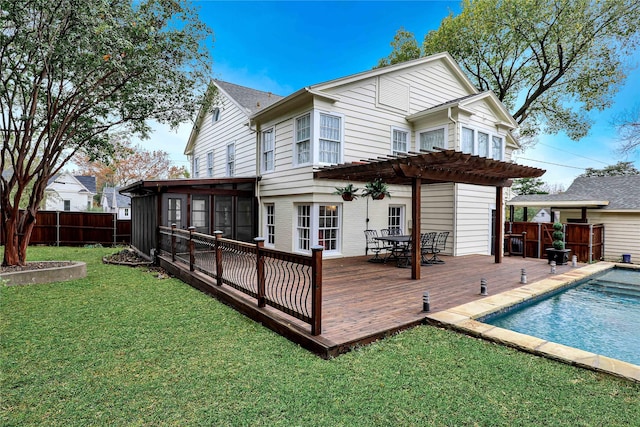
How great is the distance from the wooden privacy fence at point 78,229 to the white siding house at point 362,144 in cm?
713

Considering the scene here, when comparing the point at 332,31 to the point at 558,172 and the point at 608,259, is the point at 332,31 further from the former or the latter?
the point at 558,172

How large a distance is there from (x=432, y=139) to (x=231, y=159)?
7.82 metres

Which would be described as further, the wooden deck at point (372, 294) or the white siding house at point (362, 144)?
the white siding house at point (362, 144)

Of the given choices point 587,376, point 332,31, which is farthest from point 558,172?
point 587,376

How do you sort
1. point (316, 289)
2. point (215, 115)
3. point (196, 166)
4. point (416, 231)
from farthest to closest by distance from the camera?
point (196, 166) → point (215, 115) → point (416, 231) → point (316, 289)

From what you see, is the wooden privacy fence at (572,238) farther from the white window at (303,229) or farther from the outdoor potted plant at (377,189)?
the white window at (303,229)

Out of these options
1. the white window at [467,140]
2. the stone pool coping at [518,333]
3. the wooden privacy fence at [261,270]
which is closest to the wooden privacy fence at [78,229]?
the wooden privacy fence at [261,270]

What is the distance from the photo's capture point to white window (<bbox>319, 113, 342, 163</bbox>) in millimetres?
8602

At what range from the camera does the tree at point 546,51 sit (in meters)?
12.8

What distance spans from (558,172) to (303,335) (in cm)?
3415

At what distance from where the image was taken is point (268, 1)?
35.6 ft

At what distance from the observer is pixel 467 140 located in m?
10.1

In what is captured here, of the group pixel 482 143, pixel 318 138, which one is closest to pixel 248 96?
pixel 318 138

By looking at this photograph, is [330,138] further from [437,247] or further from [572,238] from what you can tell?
[572,238]
